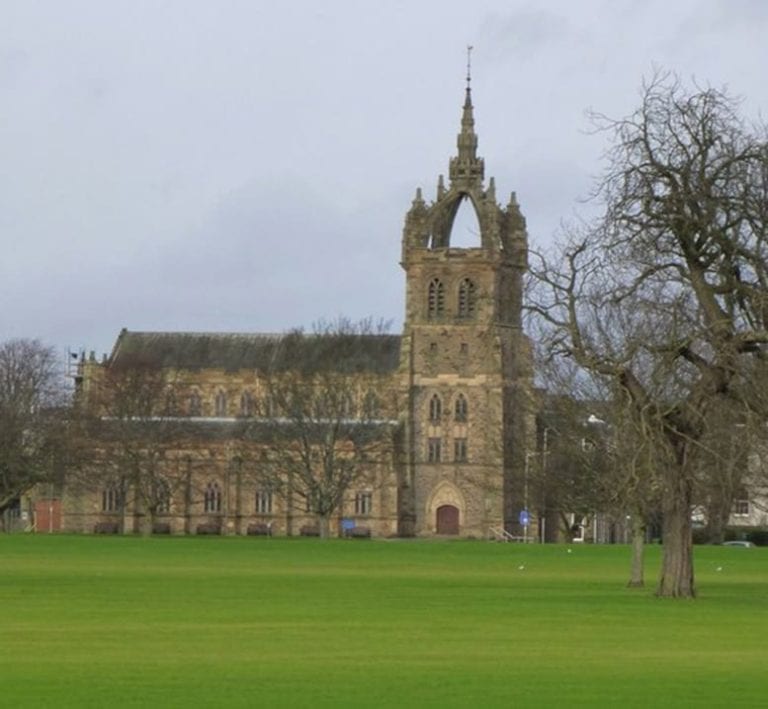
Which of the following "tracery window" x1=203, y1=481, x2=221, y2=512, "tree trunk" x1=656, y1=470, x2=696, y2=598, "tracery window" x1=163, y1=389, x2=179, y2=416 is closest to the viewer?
"tree trunk" x1=656, y1=470, x2=696, y2=598

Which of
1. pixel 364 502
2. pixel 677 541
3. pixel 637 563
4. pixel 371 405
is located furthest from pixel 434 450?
pixel 677 541

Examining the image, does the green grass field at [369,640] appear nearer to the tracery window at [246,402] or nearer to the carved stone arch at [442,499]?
the carved stone arch at [442,499]

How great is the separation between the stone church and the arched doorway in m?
0.07

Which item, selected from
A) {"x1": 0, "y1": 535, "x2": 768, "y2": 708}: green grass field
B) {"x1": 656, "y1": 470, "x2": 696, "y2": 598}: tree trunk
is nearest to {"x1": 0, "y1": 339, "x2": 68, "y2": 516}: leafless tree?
{"x1": 0, "y1": 535, "x2": 768, "y2": 708}: green grass field

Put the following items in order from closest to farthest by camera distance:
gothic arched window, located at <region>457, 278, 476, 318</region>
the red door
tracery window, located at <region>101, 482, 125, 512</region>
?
tracery window, located at <region>101, 482, 125, 512</region> → gothic arched window, located at <region>457, 278, 476, 318</region> → the red door

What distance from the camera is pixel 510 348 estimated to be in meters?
169

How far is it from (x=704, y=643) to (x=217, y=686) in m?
11.1

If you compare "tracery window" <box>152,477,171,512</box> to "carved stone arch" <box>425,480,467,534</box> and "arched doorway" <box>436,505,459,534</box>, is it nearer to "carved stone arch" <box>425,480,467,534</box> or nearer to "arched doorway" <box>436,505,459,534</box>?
"carved stone arch" <box>425,480,467,534</box>

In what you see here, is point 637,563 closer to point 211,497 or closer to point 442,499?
point 442,499

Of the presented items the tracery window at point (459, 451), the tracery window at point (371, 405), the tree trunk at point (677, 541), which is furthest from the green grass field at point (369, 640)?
the tracery window at point (459, 451)

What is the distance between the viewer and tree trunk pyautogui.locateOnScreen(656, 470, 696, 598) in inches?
2149

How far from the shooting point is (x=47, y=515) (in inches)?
6969

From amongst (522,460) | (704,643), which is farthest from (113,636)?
(522,460)

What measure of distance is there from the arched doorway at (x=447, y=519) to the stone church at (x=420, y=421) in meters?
0.07
